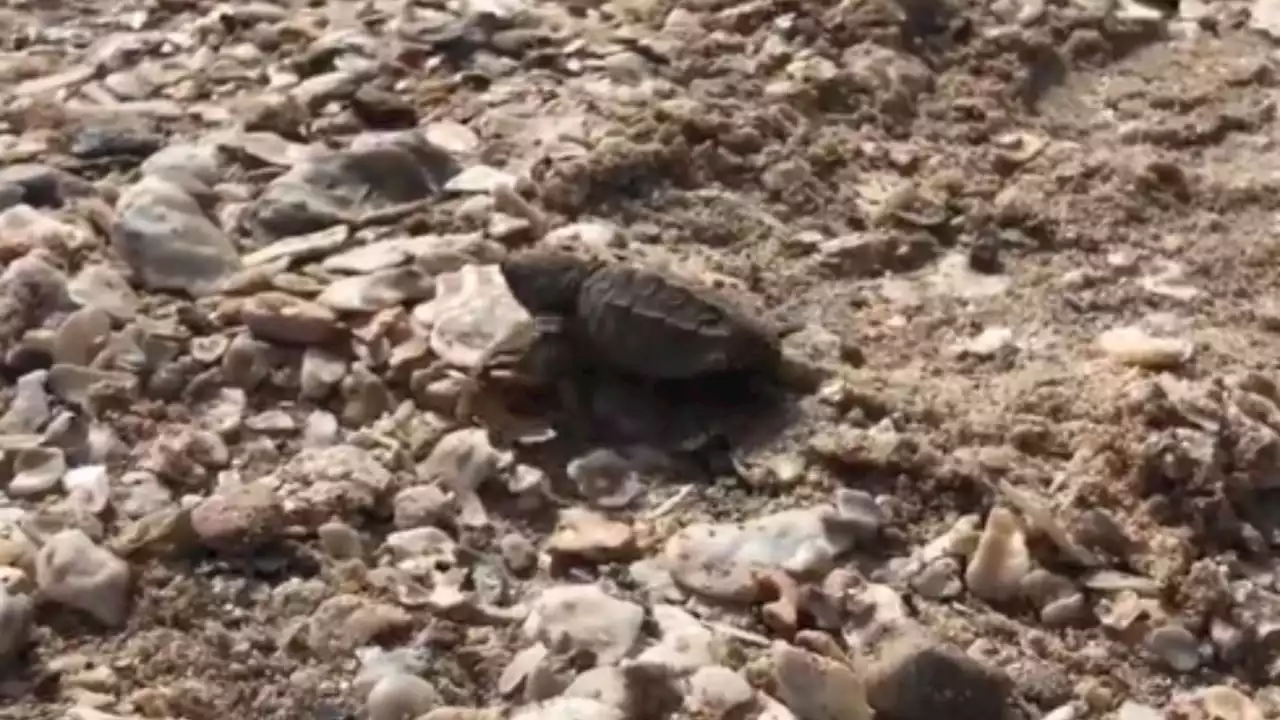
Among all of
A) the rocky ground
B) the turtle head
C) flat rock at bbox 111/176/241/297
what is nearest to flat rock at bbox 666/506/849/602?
the rocky ground

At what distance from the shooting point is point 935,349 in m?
0.95

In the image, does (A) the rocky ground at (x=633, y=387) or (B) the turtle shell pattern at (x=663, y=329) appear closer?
(A) the rocky ground at (x=633, y=387)

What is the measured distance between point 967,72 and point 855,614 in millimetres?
511

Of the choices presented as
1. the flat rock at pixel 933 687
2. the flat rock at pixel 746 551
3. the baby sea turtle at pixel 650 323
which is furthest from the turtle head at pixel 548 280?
the flat rock at pixel 933 687

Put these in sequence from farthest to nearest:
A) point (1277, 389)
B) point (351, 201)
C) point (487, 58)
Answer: point (487, 58) → point (351, 201) → point (1277, 389)

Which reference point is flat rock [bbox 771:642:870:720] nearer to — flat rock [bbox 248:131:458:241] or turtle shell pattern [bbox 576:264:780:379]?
turtle shell pattern [bbox 576:264:780:379]

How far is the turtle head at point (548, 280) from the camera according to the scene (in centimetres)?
90

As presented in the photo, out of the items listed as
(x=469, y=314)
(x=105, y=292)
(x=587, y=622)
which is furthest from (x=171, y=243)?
(x=587, y=622)

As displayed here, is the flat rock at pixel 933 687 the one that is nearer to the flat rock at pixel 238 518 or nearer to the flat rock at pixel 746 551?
the flat rock at pixel 746 551

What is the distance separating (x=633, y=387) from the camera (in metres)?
0.89

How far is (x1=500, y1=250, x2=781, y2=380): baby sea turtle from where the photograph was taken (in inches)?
34.1

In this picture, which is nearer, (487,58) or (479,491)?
(479,491)

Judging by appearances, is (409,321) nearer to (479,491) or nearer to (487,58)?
(479,491)

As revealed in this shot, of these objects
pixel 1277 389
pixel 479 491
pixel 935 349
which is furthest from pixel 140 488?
pixel 1277 389
